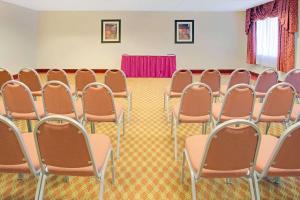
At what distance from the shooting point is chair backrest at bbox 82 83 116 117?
321 centimetres

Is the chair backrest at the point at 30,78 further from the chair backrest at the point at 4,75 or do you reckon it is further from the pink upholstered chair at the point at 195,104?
the pink upholstered chair at the point at 195,104

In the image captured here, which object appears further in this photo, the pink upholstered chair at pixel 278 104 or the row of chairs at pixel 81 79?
the row of chairs at pixel 81 79

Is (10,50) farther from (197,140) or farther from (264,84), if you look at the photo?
(197,140)

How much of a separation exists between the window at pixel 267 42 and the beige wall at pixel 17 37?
309 inches

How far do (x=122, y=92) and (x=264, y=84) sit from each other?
2.22 m

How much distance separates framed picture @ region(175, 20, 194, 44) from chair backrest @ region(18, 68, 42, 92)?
731cm

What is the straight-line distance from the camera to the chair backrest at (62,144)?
1.86 meters

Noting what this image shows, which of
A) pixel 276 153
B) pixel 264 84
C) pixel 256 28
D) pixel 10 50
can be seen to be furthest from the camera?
pixel 256 28

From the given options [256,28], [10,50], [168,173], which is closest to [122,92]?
[168,173]

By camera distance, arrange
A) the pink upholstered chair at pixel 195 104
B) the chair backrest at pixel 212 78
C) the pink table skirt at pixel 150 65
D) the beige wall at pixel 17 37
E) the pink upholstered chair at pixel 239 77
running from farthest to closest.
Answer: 1. the pink table skirt at pixel 150 65
2. the beige wall at pixel 17 37
3. the pink upholstered chair at pixel 239 77
4. the chair backrest at pixel 212 78
5. the pink upholstered chair at pixel 195 104

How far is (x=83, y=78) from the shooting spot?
4.82m

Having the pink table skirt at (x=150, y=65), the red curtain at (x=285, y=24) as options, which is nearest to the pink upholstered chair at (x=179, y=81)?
the red curtain at (x=285, y=24)

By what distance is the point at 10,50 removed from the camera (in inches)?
363

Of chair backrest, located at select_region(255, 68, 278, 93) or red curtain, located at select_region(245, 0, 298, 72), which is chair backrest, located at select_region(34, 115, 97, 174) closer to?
chair backrest, located at select_region(255, 68, 278, 93)
